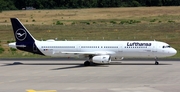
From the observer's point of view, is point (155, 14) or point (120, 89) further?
point (155, 14)

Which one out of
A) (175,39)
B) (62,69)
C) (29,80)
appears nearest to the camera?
(29,80)

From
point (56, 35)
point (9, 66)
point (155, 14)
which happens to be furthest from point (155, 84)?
point (155, 14)

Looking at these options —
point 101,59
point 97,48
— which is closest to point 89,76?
point 101,59

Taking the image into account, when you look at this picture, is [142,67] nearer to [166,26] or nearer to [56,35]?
[56,35]

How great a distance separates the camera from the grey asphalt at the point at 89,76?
3919 centimetres

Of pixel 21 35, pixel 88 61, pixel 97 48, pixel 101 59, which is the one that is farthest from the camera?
pixel 21 35

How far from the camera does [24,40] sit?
208 ft

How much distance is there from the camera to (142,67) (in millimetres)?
56250

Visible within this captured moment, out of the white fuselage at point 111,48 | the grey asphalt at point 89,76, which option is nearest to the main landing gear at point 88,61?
the white fuselage at point 111,48

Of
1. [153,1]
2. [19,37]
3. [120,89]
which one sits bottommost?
[120,89]

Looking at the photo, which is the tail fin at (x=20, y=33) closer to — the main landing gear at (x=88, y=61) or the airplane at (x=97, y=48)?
the airplane at (x=97, y=48)

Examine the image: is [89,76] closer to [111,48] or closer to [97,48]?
[111,48]

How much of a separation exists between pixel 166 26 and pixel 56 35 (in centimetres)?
2565

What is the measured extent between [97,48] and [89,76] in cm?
1381
